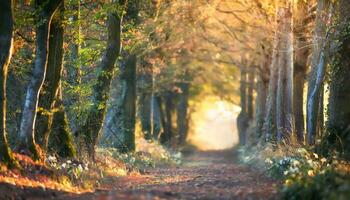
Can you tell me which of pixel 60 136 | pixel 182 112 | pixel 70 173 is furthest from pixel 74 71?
pixel 182 112

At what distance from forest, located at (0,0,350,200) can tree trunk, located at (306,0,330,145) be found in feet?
0.12

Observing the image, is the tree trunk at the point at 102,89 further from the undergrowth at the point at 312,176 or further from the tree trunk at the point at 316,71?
the tree trunk at the point at 316,71

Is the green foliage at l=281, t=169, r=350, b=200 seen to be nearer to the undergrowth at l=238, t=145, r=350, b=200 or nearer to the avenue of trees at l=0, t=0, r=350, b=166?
the undergrowth at l=238, t=145, r=350, b=200

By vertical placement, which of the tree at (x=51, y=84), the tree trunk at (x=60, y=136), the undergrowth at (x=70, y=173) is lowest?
the undergrowth at (x=70, y=173)

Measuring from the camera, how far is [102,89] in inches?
840

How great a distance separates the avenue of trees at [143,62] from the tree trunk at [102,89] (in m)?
0.03

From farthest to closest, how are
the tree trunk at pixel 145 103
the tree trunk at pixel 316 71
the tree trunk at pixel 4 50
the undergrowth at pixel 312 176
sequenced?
the tree trunk at pixel 145 103, the tree trunk at pixel 316 71, the tree trunk at pixel 4 50, the undergrowth at pixel 312 176

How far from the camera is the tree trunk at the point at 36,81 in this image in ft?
49.2

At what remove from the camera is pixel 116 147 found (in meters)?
28.2

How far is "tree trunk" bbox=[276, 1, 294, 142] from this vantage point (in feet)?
82.2

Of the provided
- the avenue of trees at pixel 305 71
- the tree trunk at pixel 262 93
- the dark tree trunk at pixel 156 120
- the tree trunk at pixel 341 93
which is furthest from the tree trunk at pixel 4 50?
the dark tree trunk at pixel 156 120

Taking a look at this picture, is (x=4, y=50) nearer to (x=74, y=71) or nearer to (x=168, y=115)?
(x=74, y=71)

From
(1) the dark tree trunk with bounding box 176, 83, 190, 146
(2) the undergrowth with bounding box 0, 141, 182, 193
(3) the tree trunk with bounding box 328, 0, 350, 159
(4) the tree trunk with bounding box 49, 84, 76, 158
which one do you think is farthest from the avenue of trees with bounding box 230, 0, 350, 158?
(1) the dark tree trunk with bounding box 176, 83, 190, 146

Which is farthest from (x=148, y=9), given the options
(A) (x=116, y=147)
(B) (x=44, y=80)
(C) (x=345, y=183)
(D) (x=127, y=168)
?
(C) (x=345, y=183)
